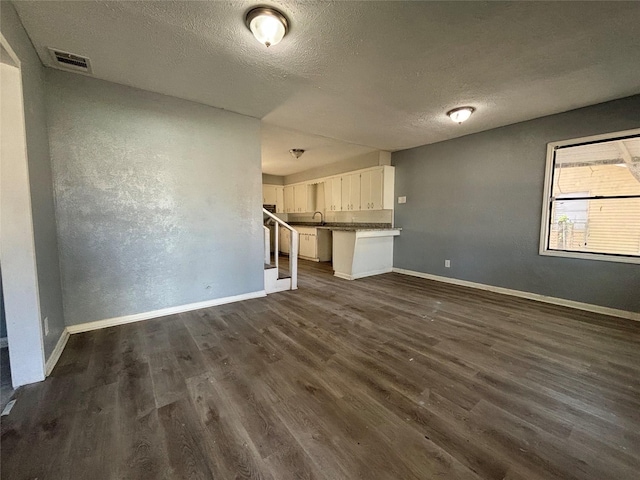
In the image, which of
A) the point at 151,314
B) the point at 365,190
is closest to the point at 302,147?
the point at 365,190

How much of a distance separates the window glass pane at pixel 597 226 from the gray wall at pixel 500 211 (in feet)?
0.60

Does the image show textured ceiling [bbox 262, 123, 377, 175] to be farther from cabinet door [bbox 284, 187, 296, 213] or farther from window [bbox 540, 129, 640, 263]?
window [bbox 540, 129, 640, 263]

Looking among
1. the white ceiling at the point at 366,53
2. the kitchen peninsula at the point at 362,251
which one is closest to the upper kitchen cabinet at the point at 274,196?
the kitchen peninsula at the point at 362,251

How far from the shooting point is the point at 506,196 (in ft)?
13.1

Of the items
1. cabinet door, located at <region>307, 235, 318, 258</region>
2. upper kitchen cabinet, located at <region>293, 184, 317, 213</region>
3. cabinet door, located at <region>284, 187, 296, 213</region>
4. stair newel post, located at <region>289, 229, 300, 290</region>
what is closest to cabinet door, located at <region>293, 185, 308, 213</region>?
upper kitchen cabinet, located at <region>293, 184, 317, 213</region>

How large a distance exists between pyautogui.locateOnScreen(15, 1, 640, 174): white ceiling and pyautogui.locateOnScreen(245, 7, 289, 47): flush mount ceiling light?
0.06 metres

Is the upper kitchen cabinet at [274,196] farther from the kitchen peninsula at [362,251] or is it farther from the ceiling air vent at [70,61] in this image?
the ceiling air vent at [70,61]

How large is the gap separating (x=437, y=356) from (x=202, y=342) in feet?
7.02

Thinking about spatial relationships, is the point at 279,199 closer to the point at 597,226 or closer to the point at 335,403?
the point at 597,226

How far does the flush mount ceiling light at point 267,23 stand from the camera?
5.65 ft

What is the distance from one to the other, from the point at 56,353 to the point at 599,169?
20.2ft

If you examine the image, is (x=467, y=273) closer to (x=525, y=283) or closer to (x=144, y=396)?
(x=525, y=283)

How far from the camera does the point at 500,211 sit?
407 centimetres

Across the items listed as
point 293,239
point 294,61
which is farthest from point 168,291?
point 294,61
